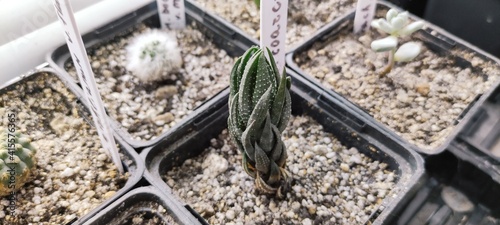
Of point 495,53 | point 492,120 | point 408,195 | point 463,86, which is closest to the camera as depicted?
point 408,195

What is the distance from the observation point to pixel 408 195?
946mm

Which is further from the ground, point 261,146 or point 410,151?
point 261,146

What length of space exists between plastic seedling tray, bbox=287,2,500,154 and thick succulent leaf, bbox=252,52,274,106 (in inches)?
13.7

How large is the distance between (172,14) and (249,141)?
2.10ft

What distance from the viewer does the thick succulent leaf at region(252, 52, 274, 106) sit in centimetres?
77

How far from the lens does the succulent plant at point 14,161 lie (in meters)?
0.90

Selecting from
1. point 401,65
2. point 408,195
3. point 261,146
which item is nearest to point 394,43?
point 401,65

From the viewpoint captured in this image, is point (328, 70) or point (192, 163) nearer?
point (192, 163)

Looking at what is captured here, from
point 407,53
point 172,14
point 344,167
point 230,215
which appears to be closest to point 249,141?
point 230,215

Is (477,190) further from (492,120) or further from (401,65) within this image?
(401,65)

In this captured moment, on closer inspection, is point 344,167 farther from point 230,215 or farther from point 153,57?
point 153,57

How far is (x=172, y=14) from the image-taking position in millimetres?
1326

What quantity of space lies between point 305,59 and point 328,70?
2.6 inches

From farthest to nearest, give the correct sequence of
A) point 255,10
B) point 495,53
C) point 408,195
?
point 255,10 < point 495,53 < point 408,195
